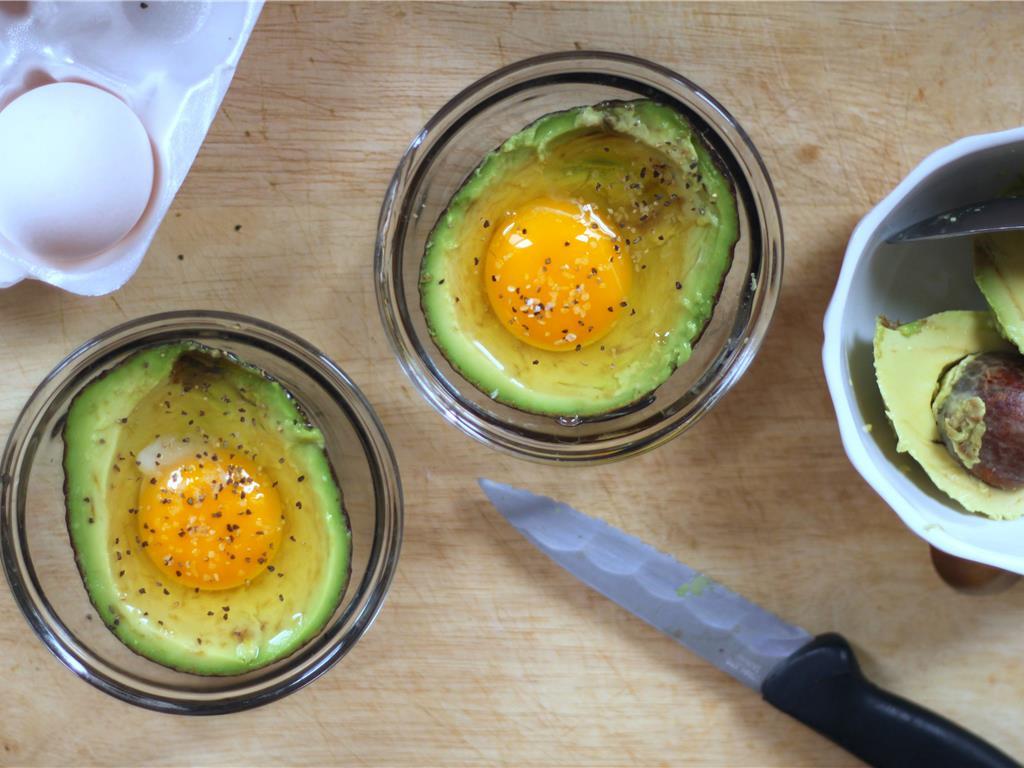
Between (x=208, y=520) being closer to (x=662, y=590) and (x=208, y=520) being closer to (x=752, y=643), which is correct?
(x=662, y=590)

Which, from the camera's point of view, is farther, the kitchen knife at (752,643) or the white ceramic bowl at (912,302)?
the kitchen knife at (752,643)

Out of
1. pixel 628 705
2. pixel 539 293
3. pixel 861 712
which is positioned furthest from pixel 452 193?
pixel 861 712

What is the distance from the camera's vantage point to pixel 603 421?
1.06m

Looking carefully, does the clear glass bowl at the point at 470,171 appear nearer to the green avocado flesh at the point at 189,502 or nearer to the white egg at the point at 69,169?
the green avocado flesh at the point at 189,502

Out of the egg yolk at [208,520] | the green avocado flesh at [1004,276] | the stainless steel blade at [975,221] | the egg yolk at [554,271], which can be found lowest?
the green avocado flesh at [1004,276]

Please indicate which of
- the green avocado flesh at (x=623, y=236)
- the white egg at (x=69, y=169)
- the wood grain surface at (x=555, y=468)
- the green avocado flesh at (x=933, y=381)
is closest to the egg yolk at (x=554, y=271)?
A: the green avocado flesh at (x=623, y=236)

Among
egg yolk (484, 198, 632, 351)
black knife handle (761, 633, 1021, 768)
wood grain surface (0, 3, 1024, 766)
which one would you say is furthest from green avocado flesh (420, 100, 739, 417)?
black knife handle (761, 633, 1021, 768)

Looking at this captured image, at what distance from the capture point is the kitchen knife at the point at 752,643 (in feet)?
3.66

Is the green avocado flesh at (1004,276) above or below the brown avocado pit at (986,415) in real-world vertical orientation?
above

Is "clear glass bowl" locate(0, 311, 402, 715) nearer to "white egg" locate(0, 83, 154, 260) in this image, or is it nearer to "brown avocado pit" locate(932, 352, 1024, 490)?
"white egg" locate(0, 83, 154, 260)

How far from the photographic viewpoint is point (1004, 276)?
39.8 inches

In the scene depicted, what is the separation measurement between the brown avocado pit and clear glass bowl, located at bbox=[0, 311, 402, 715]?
1.90 ft

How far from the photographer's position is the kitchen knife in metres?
1.12

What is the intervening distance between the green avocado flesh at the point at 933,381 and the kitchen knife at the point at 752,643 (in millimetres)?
240
